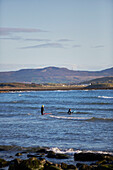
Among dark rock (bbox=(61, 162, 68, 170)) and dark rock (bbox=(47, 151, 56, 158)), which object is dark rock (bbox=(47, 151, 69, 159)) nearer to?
dark rock (bbox=(47, 151, 56, 158))

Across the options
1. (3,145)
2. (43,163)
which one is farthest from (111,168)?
(3,145)

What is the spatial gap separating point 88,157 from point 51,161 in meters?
2.24

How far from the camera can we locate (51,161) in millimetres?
21297

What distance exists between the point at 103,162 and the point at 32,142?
27.2 feet

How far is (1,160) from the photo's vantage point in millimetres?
20875

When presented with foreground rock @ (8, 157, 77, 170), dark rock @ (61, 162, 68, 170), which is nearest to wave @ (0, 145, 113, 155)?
dark rock @ (61, 162, 68, 170)

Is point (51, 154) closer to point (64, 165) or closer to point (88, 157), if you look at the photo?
point (88, 157)

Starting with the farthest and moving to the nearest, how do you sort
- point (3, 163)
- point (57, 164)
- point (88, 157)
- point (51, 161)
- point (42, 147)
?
1. point (42, 147)
2. point (88, 157)
3. point (51, 161)
4. point (3, 163)
5. point (57, 164)

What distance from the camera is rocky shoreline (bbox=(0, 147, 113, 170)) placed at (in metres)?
18.8

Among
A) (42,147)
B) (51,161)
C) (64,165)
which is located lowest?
(51,161)

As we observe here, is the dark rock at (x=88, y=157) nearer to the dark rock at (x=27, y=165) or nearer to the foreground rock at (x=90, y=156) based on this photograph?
the foreground rock at (x=90, y=156)

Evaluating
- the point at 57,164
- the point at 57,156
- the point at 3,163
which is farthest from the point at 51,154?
the point at 3,163

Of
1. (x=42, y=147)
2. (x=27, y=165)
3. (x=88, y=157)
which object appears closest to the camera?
(x=27, y=165)

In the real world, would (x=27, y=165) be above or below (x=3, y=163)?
above
